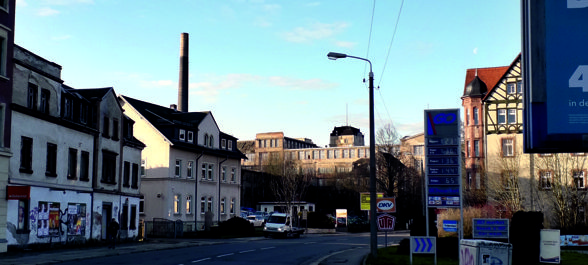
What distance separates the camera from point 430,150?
24.7 metres

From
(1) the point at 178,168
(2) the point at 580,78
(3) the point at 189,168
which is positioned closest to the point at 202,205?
(3) the point at 189,168

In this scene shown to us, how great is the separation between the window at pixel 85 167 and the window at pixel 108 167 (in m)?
2.08

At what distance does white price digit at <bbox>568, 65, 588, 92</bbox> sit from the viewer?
12070 mm

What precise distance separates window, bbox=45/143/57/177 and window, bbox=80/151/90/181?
3.52 meters

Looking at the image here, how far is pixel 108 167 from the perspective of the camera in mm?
41562

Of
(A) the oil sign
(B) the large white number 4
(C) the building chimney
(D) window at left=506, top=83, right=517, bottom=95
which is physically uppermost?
(C) the building chimney

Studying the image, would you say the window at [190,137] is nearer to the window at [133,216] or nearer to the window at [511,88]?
the window at [133,216]

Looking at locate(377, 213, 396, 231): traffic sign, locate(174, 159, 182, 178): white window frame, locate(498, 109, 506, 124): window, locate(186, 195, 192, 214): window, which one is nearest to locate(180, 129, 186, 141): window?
locate(174, 159, 182, 178): white window frame

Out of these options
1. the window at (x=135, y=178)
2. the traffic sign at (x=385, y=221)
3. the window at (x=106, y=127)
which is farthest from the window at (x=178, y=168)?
the traffic sign at (x=385, y=221)

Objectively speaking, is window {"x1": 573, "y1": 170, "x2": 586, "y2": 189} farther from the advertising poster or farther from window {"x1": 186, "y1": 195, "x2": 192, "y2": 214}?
window {"x1": 186, "y1": 195, "x2": 192, "y2": 214}

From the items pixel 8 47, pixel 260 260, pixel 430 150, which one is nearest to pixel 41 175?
pixel 8 47

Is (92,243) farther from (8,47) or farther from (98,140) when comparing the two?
(8,47)

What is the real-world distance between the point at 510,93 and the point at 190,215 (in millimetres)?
31116

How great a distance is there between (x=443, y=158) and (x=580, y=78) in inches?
497
